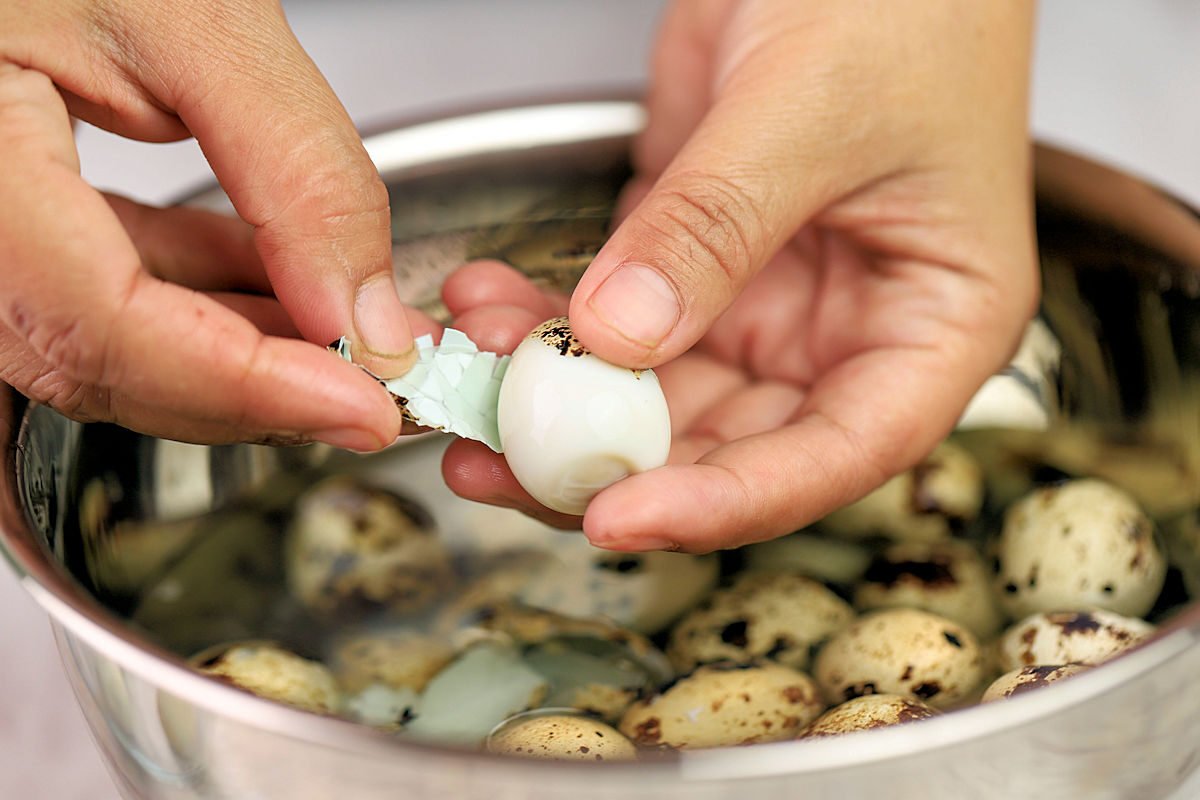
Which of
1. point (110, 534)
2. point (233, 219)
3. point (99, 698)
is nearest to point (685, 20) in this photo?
point (233, 219)

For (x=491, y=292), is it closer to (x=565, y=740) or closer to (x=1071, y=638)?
(x=565, y=740)

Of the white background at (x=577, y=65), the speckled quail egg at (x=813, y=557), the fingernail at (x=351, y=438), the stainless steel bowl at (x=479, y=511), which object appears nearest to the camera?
the stainless steel bowl at (x=479, y=511)

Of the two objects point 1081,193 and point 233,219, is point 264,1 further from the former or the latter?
point 1081,193

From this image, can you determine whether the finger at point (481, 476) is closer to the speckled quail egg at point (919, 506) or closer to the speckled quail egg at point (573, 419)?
the speckled quail egg at point (573, 419)

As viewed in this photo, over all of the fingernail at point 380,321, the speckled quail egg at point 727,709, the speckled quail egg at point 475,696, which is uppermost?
the fingernail at point 380,321

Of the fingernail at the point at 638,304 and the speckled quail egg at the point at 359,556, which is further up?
the fingernail at the point at 638,304

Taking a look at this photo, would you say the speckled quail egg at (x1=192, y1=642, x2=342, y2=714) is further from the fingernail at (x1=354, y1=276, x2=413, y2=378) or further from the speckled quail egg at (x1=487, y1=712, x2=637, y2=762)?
the fingernail at (x1=354, y1=276, x2=413, y2=378)

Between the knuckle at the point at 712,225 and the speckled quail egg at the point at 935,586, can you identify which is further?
the speckled quail egg at the point at 935,586

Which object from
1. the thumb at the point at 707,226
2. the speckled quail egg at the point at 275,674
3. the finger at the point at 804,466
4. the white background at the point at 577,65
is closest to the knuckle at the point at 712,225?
the thumb at the point at 707,226
